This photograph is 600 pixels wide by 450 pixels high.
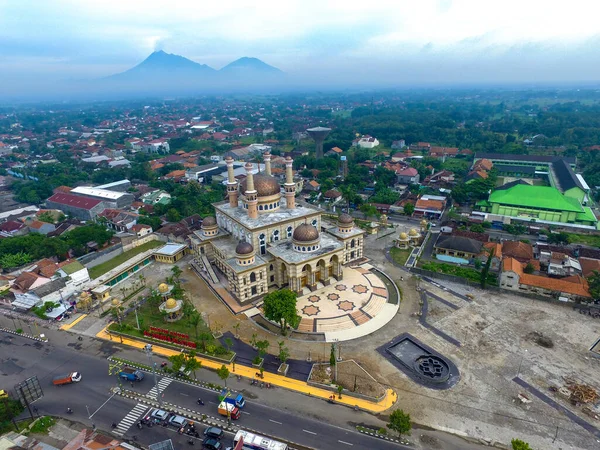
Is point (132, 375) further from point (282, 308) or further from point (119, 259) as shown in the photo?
point (119, 259)

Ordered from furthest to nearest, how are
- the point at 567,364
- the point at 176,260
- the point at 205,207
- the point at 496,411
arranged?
the point at 205,207 < the point at 176,260 < the point at 567,364 < the point at 496,411

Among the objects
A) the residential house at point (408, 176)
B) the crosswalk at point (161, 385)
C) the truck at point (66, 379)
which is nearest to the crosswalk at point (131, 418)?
the crosswalk at point (161, 385)

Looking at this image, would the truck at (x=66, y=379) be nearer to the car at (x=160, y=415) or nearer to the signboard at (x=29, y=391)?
the signboard at (x=29, y=391)

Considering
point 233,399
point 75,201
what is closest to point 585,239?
point 233,399

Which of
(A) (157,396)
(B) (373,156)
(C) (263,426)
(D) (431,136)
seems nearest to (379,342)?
(C) (263,426)

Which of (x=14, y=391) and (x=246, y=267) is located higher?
(x=246, y=267)

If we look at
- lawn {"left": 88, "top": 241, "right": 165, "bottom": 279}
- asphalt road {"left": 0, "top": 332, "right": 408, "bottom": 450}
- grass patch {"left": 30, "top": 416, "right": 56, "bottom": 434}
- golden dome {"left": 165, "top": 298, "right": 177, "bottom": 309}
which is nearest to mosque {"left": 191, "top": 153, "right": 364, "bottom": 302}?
golden dome {"left": 165, "top": 298, "right": 177, "bottom": 309}

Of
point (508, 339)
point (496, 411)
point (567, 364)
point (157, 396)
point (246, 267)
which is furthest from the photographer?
point (246, 267)

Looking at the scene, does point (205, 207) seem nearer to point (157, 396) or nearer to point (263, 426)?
point (157, 396)
